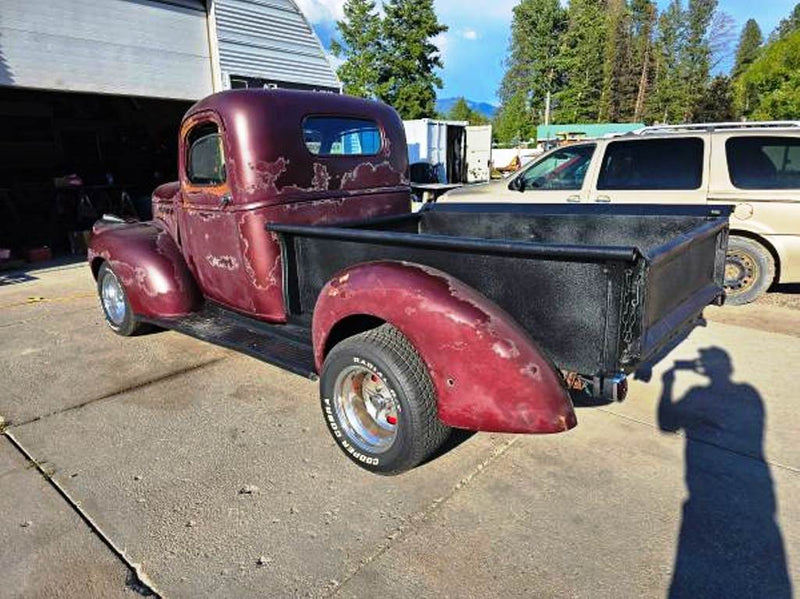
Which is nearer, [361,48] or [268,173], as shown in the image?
[268,173]

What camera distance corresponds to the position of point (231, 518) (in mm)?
2510

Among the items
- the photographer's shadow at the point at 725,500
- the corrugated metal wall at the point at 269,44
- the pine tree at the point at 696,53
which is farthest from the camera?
the pine tree at the point at 696,53

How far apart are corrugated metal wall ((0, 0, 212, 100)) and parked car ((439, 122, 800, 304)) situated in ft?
23.8

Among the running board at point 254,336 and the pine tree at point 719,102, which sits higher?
the pine tree at point 719,102

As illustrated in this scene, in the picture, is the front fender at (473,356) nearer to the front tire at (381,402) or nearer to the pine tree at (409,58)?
the front tire at (381,402)

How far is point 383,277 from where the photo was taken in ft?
8.57

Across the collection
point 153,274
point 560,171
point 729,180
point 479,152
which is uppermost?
point 479,152

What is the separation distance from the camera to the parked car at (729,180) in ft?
16.9

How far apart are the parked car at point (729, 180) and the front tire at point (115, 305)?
14.8ft

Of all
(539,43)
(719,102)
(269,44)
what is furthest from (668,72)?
(269,44)

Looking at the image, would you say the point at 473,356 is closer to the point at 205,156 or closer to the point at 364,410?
the point at 364,410

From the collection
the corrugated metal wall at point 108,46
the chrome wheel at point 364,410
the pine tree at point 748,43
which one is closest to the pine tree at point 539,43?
the pine tree at point 748,43

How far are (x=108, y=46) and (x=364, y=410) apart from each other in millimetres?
8830

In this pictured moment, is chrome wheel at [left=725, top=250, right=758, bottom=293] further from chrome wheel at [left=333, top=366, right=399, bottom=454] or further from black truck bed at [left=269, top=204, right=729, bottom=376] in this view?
chrome wheel at [left=333, top=366, right=399, bottom=454]
